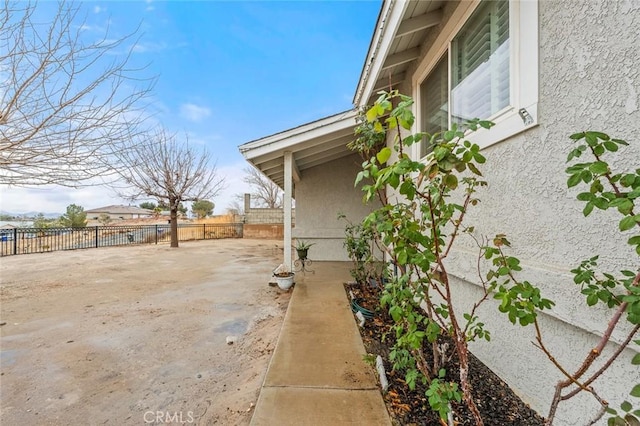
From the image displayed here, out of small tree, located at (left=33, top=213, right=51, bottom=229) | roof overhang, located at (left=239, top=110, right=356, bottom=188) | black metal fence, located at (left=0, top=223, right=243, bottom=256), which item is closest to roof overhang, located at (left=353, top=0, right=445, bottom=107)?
roof overhang, located at (left=239, top=110, right=356, bottom=188)

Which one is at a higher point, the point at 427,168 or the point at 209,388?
the point at 427,168

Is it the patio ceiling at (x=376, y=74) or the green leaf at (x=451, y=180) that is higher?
the patio ceiling at (x=376, y=74)

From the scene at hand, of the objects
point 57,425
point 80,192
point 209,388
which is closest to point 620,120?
point 209,388

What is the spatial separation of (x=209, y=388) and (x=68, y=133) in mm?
3219

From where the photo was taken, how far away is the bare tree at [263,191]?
98.1 ft

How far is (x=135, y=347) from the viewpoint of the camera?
3508mm

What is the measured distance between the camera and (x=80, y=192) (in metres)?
3.73

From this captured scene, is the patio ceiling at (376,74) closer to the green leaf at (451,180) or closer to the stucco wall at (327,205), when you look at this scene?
the stucco wall at (327,205)

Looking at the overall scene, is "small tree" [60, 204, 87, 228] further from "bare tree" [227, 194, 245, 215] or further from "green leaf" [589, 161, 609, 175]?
"green leaf" [589, 161, 609, 175]

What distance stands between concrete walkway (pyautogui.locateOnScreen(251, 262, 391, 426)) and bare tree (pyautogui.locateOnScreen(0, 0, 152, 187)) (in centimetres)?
322

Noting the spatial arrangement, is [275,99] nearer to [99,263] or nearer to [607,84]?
[99,263]

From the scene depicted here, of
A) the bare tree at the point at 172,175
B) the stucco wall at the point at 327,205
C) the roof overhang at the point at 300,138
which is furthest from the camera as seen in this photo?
the bare tree at the point at 172,175

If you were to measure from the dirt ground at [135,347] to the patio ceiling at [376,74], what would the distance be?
3047 mm

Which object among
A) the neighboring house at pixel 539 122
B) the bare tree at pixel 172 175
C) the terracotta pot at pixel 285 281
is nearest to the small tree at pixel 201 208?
the bare tree at pixel 172 175
